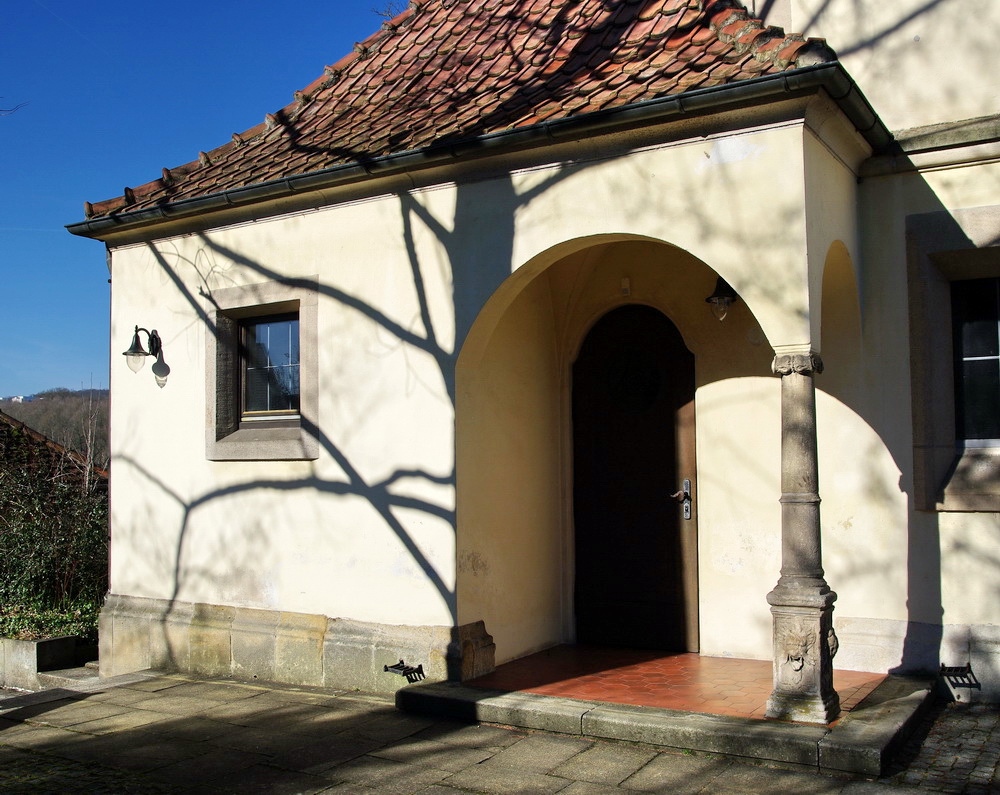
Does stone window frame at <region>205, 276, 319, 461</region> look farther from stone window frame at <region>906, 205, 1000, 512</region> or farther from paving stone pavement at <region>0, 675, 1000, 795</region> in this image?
stone window frame at <region>906, 205, 1000, 512</region>

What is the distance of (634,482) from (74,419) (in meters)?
9.37

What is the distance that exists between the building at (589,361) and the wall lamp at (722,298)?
46mm

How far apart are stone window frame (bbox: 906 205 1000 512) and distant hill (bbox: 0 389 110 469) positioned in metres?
9.17

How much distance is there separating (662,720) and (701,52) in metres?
4.26

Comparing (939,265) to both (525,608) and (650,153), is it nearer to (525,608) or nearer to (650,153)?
(650,153)

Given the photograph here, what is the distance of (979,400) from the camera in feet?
22.5

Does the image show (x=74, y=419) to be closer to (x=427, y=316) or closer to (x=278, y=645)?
(x=278, y=645)

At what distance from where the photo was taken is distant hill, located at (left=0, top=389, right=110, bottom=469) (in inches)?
524

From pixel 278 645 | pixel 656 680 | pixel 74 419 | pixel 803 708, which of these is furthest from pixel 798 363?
pixel 74 419

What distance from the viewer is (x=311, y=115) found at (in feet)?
29.9

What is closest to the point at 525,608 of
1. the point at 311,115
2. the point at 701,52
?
the point at 701,52

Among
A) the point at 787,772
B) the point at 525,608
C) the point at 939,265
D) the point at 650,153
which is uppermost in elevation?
the point at 650,153

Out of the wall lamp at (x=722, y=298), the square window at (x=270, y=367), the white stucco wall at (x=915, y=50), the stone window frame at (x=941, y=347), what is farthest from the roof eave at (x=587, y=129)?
the wall lamp at (x=722, y=298)

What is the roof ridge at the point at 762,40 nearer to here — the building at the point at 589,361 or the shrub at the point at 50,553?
the building at the point at 589,361
